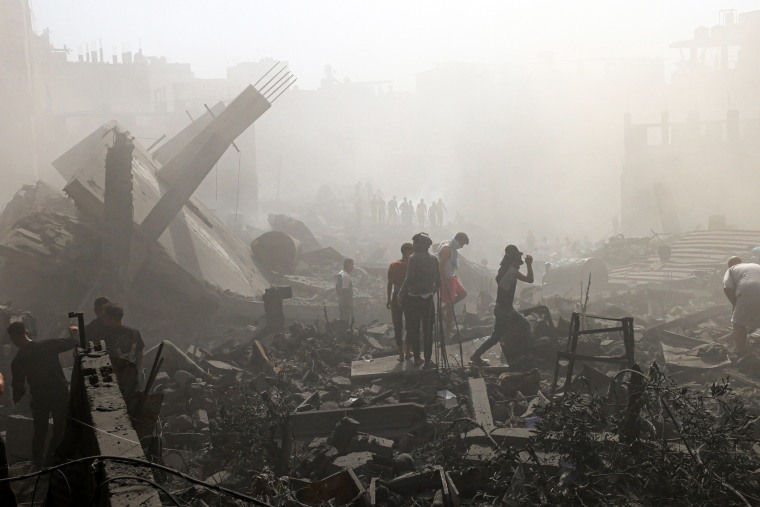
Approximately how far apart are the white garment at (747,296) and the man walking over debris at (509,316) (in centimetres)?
264

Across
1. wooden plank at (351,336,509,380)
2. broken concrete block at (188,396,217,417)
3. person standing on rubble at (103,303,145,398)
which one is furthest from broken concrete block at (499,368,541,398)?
person standing on rubble at (103,303,145,398)

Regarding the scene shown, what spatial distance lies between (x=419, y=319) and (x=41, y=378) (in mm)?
4255

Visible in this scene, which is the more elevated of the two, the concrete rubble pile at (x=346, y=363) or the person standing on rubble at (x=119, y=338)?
the person standing on rubble at (x=119, y=338)

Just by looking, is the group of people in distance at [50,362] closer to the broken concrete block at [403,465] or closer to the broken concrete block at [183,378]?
the broken concrete block at [183,378]

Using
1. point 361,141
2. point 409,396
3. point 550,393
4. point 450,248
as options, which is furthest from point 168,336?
point 361,141

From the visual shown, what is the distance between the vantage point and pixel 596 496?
17.6ft

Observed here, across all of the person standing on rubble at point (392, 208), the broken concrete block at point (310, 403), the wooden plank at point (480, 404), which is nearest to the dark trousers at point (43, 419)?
the broken concrete block at point (310, 403)

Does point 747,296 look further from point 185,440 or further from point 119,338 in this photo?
point 119,338

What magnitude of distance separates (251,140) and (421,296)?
130ft

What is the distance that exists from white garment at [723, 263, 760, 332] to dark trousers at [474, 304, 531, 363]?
267 centimetres

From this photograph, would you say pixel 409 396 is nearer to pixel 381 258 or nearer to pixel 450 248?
pixel 450 248

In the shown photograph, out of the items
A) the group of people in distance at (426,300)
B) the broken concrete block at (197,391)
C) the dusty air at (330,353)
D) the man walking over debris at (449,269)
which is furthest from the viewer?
the man walking over debris at (449,269)

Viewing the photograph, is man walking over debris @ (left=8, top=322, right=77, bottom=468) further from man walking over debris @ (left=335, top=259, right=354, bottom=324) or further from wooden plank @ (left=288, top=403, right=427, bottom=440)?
man walking over debris @ (left=335, top=259, right=354, bottom=324)

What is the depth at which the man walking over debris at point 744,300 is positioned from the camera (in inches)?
376
